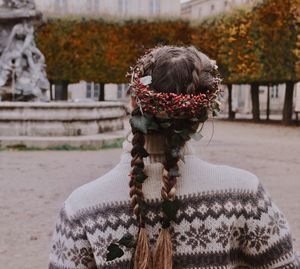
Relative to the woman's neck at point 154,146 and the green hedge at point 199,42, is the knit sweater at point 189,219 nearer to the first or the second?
the woman's neck at point 154,146

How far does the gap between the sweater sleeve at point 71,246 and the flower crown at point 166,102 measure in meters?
0.37

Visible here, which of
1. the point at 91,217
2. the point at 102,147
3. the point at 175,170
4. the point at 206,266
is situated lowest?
the point at 102,147

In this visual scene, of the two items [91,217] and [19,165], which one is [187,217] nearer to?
[91,217]

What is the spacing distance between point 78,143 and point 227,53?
657 inches

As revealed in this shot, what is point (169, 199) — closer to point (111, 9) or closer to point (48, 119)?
point (48, 119)

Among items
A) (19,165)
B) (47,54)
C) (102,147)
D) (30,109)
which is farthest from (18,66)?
(47,54)

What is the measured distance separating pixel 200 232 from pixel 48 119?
1254cm

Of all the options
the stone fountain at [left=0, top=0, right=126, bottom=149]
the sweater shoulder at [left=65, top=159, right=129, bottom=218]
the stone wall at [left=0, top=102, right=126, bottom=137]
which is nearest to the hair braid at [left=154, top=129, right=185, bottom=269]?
the sweater shoulder at [left=65, top=159, right=129, bottom=218]

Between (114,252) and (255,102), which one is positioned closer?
(114,252)

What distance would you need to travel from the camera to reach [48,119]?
46.0 ft

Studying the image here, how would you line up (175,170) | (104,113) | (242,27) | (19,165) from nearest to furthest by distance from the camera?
(175,170), (19,165), (104,113), (242,27)

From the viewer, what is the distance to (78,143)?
1371 centimetres

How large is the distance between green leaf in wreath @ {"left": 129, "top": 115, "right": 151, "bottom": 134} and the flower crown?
0.02 metres

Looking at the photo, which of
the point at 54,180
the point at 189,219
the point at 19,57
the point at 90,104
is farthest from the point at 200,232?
the point at 19,57
